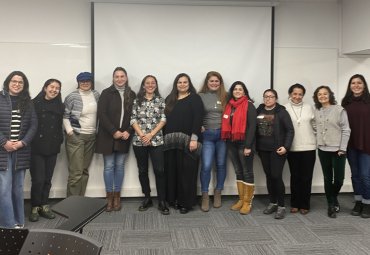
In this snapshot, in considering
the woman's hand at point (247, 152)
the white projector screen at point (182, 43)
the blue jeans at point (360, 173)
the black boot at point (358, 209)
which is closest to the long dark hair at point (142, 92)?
the white projector screen at point (182, 43)

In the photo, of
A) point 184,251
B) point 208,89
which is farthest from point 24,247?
point 208,89

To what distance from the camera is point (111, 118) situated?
3.76m

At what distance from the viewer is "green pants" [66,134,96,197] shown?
148 inches

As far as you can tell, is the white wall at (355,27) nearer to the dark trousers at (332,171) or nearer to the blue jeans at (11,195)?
the dark trousers at (332,171)

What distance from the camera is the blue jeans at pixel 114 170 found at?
3893 mm

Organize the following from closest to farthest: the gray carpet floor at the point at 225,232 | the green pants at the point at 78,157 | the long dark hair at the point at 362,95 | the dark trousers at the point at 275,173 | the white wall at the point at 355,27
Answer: the gray carpet floor at the point at 225,232 < the long dark hair at the point at 362,95 < the dark trousers at the point at 275,173 < the green pants at the point at 78,157 < the white wall at the point at 355,27

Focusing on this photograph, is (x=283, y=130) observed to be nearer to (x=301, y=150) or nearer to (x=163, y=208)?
(x=301, y=150)

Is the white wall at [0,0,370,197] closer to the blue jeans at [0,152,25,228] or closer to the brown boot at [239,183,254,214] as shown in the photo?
the brown boot at [239,183,254,214]

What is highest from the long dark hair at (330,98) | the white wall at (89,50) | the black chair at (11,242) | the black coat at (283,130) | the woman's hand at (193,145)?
the white wall at (89,50)

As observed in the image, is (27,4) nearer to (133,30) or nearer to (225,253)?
(133,30)

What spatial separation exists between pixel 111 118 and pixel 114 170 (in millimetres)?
627

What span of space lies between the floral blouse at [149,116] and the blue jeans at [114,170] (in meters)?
0.29

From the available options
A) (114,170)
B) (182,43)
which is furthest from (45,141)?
(182,43)

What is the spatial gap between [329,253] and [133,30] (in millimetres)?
3092
